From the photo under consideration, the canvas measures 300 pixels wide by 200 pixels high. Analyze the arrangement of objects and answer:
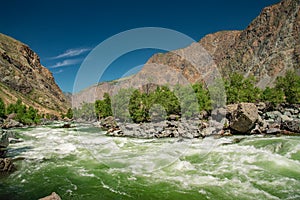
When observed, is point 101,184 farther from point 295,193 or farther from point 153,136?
point 153,136

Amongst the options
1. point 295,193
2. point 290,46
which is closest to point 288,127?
point 295,193

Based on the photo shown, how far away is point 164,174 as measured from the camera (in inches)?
577

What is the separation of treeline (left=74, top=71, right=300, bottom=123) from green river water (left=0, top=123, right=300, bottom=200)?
3190 cm

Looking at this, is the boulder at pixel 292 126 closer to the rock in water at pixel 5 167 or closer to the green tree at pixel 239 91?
the rock in water at pixel 5 167

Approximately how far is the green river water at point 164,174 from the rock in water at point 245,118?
28.2ft

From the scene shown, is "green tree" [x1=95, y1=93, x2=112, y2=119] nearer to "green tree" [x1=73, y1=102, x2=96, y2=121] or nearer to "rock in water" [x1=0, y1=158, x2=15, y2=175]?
"green tree" [x1=73, y1=102, x2=96, y2=121]

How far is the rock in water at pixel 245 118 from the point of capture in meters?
30.0

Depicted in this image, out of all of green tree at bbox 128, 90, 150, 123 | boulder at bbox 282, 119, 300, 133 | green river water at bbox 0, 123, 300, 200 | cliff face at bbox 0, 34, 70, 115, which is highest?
cliff face at bbox 0, 34, 70, 115

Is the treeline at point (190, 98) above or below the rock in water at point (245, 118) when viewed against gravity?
above

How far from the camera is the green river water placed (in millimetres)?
11641

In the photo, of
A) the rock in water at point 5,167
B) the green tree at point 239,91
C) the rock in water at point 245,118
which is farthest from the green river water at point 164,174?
the green tree at point 239,91

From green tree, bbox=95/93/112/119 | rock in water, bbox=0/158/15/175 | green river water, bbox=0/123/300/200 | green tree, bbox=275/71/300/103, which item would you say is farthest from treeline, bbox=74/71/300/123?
rock in water, bbox=0/158/15/175

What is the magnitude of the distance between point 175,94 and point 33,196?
4876 cm

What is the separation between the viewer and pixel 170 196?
11.3 meters
